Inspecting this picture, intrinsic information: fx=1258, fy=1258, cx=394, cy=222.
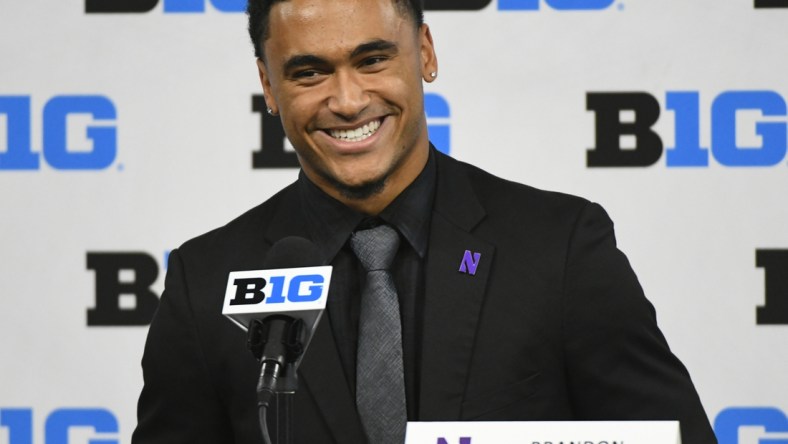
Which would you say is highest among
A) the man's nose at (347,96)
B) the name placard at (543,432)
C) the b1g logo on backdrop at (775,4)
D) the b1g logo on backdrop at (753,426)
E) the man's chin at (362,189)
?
the b1g logo on backdrop at (775,4)

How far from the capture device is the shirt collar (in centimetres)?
203

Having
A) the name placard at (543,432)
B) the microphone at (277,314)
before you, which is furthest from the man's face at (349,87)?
the name placard at (543,432)

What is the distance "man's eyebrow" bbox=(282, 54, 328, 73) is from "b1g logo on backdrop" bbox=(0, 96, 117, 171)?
1.21 meters

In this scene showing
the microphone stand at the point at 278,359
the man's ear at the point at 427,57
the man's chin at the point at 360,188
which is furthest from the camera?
the man's ear at the point at 427,57

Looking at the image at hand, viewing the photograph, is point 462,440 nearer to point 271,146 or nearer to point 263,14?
point 263,14

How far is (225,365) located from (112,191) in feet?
3.83

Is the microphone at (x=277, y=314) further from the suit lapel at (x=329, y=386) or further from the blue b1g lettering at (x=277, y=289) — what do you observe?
the suit lapel at (x=329, y=386)

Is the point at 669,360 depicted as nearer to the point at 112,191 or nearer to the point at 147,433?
the point at 147,433

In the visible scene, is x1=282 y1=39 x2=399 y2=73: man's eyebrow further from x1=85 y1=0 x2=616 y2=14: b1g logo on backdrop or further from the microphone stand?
x1=85 y1=0 x2=616 y2=14: b1g logo on backdrop

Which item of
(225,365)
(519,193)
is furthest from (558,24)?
(225,365)

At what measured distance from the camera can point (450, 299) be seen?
78.0 inches

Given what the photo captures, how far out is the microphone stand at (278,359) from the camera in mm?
1348

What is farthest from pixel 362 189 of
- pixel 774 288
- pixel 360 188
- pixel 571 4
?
pixel 774 288

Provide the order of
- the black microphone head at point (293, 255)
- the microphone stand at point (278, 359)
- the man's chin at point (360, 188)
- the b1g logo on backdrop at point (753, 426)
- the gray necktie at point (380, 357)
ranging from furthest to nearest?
the b1g logo on backdrop at point (753, 426) → the man's chin at point (360, 188) → the gray necktie at point (380, 357) → the black microphone head at point (293, 255) → the microphone stand at point (278, 359)
